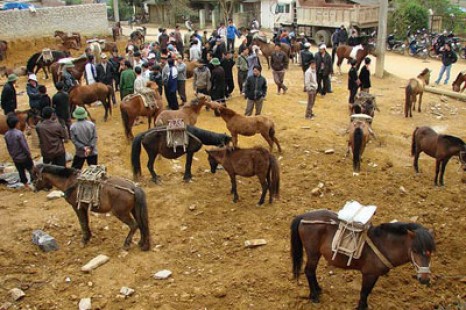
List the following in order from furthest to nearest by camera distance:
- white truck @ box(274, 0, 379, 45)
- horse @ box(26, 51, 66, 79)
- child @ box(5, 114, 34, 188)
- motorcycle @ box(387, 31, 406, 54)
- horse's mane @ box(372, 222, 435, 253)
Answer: motorcycle @ box(387, 31, 406, 54)
white truck @ box(274, 0, 379, 45)
horse @ box(26, 51, 66, 79)
child @ box(5, 114, 34, 188)
horse's mane @ box(372, 222, 435, 253)

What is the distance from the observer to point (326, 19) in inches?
976

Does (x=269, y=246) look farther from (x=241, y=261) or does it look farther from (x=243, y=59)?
(x=243, y=59)

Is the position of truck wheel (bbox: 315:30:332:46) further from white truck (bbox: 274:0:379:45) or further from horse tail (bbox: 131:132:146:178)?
horse tail (bbox: 131:132:146:178)

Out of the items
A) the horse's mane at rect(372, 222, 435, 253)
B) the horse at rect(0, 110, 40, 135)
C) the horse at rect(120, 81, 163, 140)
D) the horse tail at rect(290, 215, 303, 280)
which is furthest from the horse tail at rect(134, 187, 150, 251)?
the horse at rect(0, 110, 40, 135)

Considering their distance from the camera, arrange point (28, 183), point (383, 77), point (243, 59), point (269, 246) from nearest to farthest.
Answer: point (269, 246) < point (28, 183) < point (243, 59) < point (383, 77)

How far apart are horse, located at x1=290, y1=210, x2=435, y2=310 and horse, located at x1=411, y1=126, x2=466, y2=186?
4.37m

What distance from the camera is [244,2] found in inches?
1431

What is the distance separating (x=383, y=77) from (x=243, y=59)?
23.3 feet

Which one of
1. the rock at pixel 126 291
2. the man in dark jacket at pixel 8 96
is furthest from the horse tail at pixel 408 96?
the man in dark jacket at pixel 8 96

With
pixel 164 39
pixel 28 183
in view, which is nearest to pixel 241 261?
pixel 28 183

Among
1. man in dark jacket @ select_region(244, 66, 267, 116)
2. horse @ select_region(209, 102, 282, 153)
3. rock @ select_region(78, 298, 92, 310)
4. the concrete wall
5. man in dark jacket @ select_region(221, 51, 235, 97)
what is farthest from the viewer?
the concrete wall

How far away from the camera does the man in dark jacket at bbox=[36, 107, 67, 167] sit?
348 inches

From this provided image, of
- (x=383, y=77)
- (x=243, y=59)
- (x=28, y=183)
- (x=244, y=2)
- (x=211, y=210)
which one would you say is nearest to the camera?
(x=211, y=210)

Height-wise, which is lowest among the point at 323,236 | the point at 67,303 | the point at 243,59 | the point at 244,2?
the point at 67,303
